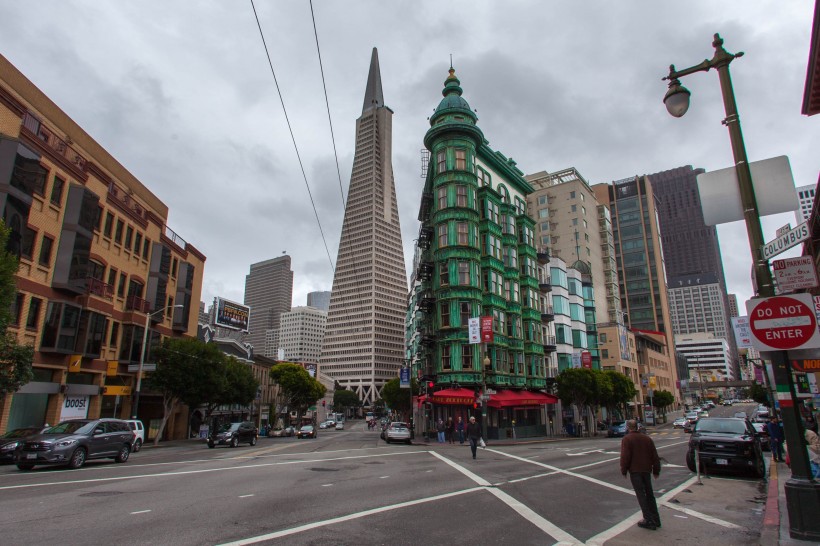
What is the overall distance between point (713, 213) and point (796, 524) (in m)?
4.60

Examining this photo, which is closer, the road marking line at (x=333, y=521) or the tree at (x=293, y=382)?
the road marking line at (x=333, y=521)

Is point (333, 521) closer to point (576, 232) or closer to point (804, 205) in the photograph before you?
point (576, 232)

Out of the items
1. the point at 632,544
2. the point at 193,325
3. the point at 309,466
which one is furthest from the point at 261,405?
the point at 632,544

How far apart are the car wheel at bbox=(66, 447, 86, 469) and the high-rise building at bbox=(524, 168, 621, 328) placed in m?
73.0

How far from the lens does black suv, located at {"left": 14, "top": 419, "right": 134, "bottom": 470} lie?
50.3 feet


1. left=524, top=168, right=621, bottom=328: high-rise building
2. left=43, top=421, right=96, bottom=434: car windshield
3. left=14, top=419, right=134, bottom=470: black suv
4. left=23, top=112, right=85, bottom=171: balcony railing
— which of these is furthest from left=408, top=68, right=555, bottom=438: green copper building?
left=524, top=168, right=621, bottom=328: high-rise building

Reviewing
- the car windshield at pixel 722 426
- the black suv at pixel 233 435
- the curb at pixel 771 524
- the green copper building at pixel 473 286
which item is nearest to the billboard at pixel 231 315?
the green copper building at pixel 473 286

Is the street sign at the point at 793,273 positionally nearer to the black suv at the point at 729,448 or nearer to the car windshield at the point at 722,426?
the black suv at the point at 729,448

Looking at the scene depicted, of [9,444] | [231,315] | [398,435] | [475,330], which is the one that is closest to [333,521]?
[9,444]

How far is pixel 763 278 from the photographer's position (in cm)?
753

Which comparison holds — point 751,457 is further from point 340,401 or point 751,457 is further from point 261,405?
point 340,401

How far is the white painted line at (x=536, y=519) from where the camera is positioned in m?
7.52

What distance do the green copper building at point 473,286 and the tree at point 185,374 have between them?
17.2m

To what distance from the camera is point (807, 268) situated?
25.2ft
